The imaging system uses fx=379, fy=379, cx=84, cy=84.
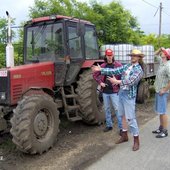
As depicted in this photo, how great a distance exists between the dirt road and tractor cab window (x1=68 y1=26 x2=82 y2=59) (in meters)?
1.74

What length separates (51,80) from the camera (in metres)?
8.21

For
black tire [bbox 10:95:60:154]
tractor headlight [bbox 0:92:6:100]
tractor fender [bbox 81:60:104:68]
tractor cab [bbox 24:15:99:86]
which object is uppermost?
tractor cab [bbox 24:15:99:86]

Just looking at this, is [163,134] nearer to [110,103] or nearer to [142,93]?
[110,103]

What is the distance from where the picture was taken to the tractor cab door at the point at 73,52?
8.44 m

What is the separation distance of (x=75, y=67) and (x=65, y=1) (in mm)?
10141

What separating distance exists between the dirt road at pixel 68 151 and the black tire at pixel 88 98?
34cm

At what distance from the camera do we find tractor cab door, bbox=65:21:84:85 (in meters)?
8.44

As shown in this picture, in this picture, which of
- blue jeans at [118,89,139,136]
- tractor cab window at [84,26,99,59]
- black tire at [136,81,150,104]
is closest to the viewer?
blue jeans at [118,89,139,136]

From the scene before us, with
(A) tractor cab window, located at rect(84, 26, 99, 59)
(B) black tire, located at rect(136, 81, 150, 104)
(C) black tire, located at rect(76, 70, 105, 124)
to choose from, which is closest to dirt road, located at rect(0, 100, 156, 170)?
(C) black tire, located at rect(76, 70, 105, 124)

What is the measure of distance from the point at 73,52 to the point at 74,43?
8.3 inches

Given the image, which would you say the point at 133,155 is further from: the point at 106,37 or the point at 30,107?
the point at 106,37

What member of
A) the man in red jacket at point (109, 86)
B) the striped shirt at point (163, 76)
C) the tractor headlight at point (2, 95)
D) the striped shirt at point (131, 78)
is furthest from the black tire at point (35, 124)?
the striped shirt at point (163, 76)

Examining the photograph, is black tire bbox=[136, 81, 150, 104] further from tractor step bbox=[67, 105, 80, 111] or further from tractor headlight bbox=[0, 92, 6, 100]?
tractor headlight bbox=[0, 92, 6, 100]

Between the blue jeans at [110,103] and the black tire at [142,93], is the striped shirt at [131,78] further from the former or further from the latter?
the black tire at [142,93]
